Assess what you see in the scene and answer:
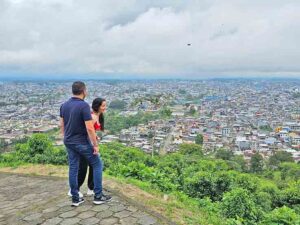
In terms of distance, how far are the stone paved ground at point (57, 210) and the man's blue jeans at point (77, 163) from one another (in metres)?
0.22

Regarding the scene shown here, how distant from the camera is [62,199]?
14.9 feet

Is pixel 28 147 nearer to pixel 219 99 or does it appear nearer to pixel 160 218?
pixel 160 218

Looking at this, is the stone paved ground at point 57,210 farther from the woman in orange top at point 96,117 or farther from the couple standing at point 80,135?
the woman in orange top at point 96,117

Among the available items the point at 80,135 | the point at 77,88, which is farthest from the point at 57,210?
the point at 77,88

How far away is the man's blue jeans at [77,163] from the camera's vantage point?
4129mm

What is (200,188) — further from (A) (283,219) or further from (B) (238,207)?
(A) (283,219)

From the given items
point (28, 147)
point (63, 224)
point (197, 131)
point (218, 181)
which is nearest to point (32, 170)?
point (28, 147)

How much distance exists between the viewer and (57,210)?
13.6 ft

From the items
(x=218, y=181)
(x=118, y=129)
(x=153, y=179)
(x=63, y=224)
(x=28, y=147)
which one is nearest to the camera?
(x=63, y=224)

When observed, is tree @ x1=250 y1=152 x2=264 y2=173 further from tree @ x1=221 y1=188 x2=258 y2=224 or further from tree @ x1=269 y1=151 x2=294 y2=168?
tree @ x1=221 y1=188 x2=258 y2=224

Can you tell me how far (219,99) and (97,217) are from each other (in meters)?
76.7

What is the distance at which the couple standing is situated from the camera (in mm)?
4016

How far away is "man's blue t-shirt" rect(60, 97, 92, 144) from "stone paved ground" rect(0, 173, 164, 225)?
828mm

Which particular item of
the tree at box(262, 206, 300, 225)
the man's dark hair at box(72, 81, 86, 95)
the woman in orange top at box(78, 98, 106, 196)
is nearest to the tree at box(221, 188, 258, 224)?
the tree at box(262, 206, 300, 225)
